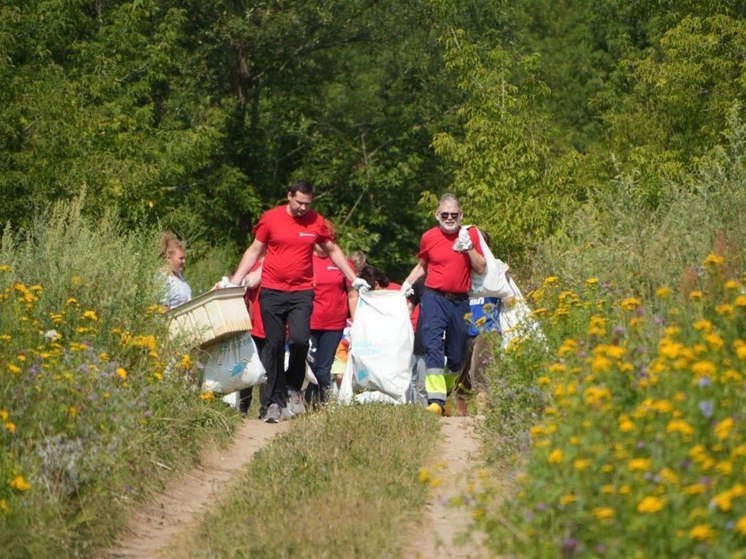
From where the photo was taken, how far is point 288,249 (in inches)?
472

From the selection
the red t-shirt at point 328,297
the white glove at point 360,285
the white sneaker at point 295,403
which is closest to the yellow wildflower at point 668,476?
the white sneaker at point 295,403

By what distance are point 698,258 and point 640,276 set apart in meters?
0.37

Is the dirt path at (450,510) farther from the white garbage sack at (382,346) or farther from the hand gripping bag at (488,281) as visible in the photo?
the hand gripping bag at (488,281)

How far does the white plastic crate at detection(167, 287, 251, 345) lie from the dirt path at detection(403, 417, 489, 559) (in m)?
1.71

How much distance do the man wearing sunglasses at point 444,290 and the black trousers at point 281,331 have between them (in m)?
0.97

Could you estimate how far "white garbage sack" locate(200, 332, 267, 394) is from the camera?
11.4m

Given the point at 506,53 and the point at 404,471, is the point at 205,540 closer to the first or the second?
the point at 404,471

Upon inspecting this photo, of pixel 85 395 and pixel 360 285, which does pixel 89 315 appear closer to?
pixel 85 395

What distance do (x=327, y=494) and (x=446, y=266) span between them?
473 centimetres

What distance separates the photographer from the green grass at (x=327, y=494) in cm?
698

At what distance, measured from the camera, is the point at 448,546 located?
7.19 meters

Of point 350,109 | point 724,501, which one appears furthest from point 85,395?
point 350,109

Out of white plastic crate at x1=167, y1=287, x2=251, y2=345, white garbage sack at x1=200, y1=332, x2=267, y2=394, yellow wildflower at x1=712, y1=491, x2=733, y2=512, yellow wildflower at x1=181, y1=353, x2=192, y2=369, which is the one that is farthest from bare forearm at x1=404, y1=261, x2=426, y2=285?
yellow wildflower at x1=712, y1=491, x2=733, y2=512

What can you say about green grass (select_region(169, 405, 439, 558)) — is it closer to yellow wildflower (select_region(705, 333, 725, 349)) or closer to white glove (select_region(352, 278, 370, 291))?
yellow wildflower (select_region(705, 333, 725, 349))
